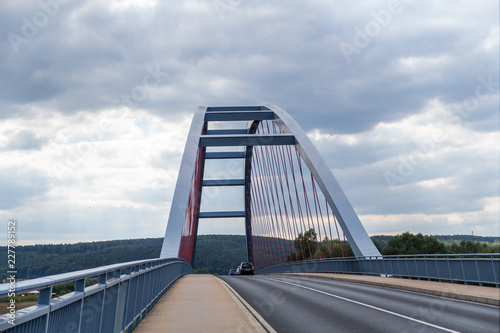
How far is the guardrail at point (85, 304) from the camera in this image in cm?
342

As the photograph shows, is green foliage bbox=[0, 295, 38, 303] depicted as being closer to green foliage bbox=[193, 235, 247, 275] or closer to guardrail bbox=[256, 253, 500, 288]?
guardrail bbox=[256, 253, 500, 288]

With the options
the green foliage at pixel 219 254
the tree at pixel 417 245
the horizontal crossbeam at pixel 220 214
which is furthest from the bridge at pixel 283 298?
the green foliage at pixel 219 254

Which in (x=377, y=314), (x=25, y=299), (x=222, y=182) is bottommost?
(x=377, y=314)

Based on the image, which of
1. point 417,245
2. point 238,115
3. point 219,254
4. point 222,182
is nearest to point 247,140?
point 238,115

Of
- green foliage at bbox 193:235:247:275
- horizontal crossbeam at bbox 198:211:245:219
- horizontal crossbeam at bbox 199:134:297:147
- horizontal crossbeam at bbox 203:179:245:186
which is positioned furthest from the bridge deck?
green foliage at bbox 193:235:247:275

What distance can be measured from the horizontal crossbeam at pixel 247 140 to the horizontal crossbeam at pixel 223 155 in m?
23.1

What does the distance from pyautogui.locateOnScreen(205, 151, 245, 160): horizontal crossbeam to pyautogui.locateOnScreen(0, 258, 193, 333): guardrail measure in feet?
154

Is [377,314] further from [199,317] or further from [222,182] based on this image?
[222,182]

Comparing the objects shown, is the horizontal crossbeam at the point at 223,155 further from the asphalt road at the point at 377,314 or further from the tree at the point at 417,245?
the tree at the point at 417,245

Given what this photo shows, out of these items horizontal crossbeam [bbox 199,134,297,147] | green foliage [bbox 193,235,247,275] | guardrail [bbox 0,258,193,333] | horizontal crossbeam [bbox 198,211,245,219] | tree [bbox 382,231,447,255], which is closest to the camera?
guardrail [bbox 0,258,193,333]

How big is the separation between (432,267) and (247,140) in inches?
656

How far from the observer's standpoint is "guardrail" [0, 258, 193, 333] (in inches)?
135

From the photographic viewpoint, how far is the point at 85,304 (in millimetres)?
5195

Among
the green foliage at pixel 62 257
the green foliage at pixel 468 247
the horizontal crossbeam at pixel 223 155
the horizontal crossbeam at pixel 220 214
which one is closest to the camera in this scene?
the green foliage at pixel 62 257
